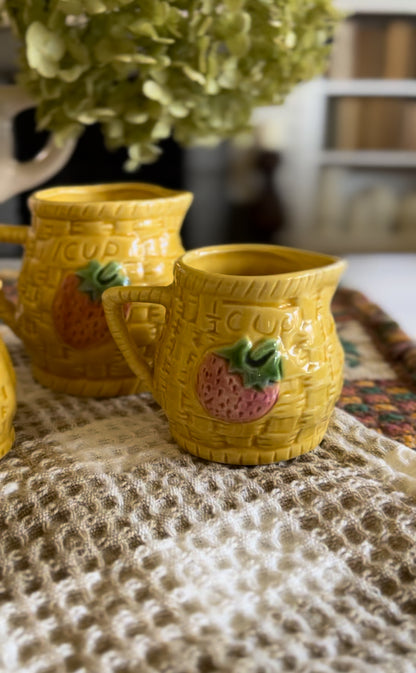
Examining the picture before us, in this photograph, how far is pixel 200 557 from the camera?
1.18ft

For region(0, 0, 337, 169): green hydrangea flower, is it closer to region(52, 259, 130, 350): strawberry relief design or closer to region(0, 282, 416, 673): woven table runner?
region(52, 259, 130, 350): strawberry relief design

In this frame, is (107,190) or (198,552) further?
(107,190)

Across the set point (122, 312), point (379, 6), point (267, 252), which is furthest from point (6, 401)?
point (379, 6)

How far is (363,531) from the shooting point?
1.24 ft

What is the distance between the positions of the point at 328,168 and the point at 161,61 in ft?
3.82

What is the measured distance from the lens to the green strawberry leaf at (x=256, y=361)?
1.36 ft

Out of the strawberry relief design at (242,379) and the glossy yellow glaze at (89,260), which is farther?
the glossy yellow glaze at (89,260)

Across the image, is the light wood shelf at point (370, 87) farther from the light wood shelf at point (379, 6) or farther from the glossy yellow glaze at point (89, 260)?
the glossy yellow glaze at point (89, 260)

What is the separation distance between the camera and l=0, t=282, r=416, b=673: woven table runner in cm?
30

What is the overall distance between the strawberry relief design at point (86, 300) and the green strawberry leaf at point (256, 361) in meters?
0.14

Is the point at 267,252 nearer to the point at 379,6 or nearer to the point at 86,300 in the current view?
the point at 86,300

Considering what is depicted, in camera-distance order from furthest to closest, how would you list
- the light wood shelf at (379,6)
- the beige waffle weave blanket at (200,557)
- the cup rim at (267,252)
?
the light wood shelf at (379,6), the cup rim at (267,252), the beige waffle weave blanket at (200,557)

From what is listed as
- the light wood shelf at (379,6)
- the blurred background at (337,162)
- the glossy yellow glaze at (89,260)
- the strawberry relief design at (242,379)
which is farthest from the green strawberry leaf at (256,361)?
the light wood shelf at (379,6)

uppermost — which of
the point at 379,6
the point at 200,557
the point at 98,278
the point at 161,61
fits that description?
the point at 379,6
